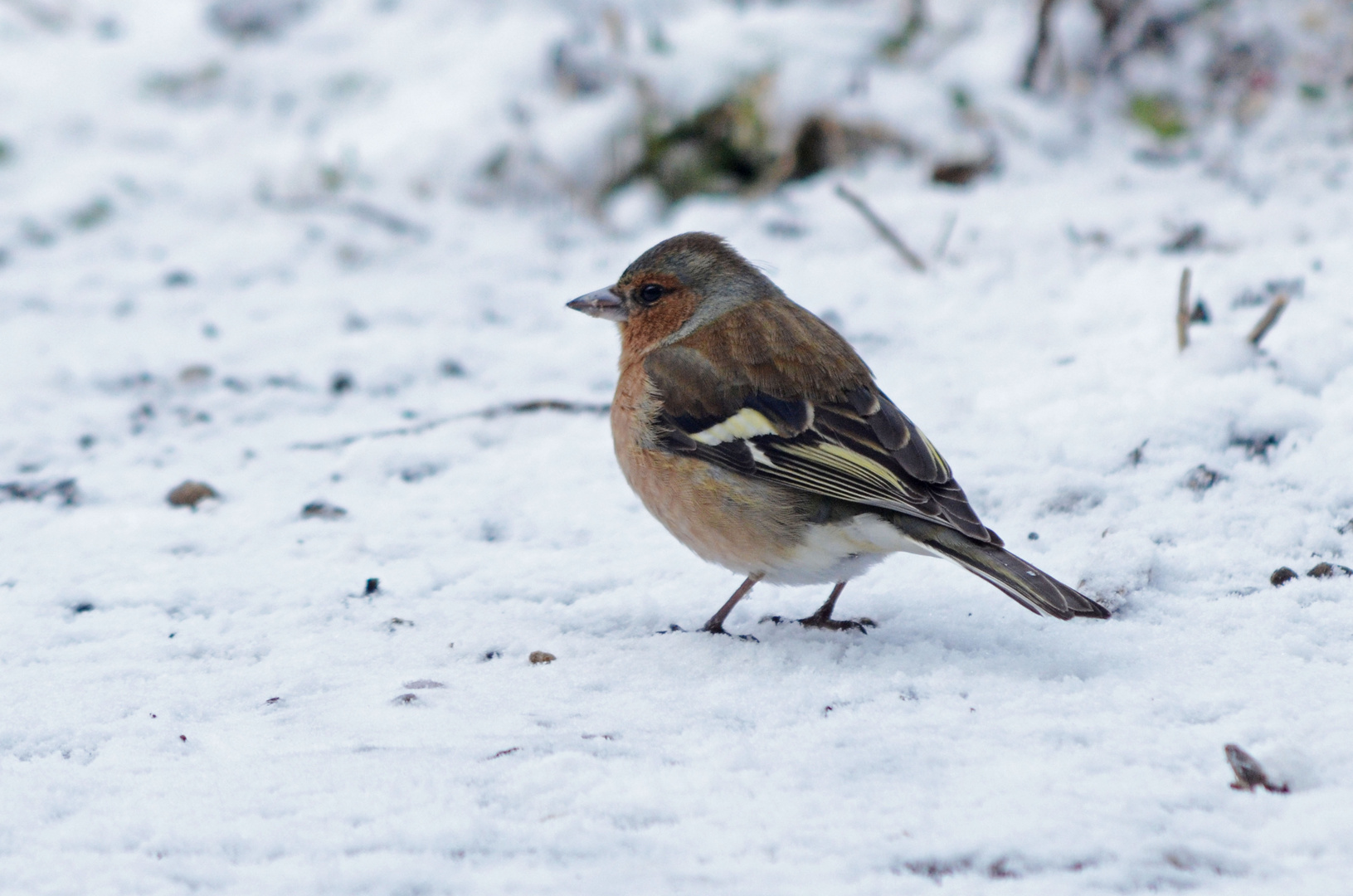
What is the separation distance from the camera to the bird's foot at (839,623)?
3.48 meters

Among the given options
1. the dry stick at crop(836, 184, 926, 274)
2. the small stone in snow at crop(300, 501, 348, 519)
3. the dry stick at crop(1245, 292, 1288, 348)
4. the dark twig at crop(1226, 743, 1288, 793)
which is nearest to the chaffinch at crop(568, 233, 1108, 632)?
the dark twig at crop(1226, 743, 1288, 793)

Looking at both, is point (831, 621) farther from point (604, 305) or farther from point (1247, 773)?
point (604, 305)

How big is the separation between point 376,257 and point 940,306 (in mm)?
3106

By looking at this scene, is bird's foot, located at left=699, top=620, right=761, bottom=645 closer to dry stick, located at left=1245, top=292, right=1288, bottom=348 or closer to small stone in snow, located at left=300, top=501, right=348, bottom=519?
small stone in snow, located at left=300, top=501, right=348, bottom=519

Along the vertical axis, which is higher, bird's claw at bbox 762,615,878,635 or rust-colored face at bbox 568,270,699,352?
rust-colored face at bbox 568,270,699,352

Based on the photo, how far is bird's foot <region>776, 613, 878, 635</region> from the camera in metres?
3.48

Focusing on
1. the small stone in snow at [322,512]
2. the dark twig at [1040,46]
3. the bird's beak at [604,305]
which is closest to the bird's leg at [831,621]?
the bird's beak at [604,305]

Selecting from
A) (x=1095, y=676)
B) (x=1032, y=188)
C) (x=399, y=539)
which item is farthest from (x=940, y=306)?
(x=1095, y=676)

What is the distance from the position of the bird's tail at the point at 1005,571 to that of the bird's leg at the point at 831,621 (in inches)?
13.4

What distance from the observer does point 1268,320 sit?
455cm

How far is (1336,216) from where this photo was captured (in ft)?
19.9

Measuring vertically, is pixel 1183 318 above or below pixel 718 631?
above

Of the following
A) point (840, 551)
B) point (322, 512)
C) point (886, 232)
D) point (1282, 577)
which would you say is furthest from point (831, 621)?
point (886, 232)

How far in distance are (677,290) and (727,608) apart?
1171 mm
